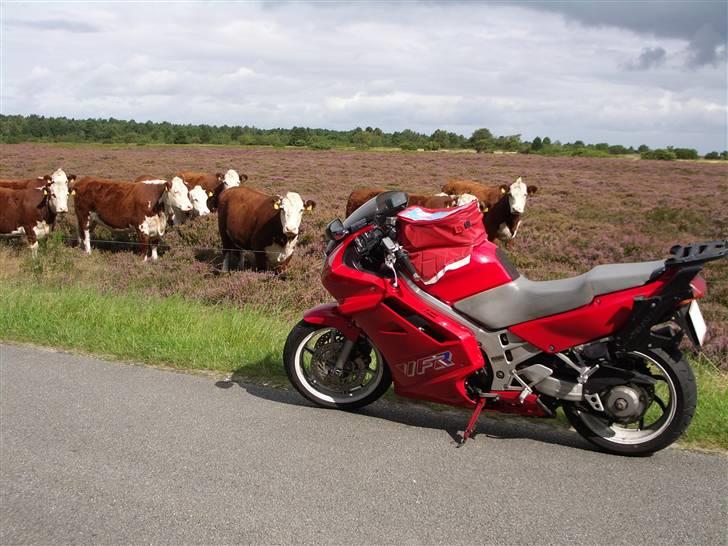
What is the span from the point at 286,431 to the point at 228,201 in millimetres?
10580

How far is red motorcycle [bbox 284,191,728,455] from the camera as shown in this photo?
3.90 metres

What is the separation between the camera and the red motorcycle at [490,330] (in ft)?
12.8

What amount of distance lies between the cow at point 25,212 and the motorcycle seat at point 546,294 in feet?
44.8

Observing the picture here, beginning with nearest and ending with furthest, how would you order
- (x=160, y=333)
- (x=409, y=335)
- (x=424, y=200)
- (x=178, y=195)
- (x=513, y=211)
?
A: (x=409, y=335), (x=160, y=333), (x=424, y=200), (x=513, y=211), (x=178, y=195)

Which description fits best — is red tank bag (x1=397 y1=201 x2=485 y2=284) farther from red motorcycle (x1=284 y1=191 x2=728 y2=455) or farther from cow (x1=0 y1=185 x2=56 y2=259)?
cow (x1=0 y1=185 x2=56 y2=259)

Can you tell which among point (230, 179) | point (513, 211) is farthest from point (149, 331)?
point (230, 179)

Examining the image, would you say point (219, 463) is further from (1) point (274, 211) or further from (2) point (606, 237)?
(2) point (606, 237)

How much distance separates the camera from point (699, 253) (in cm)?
376

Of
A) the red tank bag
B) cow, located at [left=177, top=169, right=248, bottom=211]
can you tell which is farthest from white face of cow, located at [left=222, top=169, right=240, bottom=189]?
the red tank bag

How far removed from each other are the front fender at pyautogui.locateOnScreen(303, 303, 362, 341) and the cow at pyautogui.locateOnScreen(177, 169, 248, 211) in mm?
15427

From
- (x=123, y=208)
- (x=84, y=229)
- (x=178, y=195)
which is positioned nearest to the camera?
(x=123, y=208)

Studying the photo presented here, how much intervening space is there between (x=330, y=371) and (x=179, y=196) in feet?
41.6

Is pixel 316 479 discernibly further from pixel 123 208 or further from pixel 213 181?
pixel 213 181

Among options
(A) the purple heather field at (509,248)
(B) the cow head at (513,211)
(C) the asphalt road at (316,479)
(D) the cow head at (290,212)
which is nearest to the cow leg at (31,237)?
(A) the purple heather field at (509,248)
